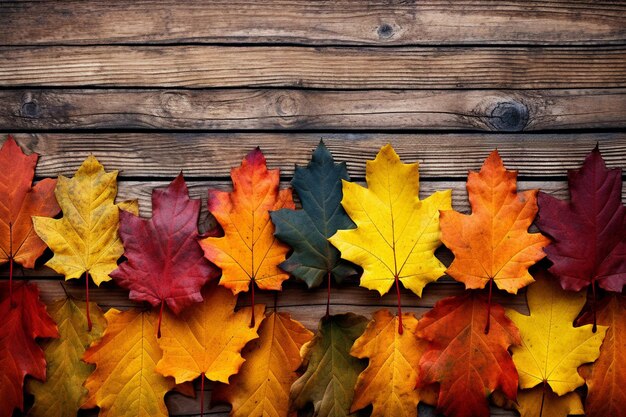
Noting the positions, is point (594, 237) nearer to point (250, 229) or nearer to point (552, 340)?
point (552, 340)

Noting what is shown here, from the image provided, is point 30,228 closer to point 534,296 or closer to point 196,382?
point 196,382

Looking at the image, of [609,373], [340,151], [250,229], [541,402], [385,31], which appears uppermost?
[385,31]

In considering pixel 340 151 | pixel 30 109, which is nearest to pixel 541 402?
pixel 340 151

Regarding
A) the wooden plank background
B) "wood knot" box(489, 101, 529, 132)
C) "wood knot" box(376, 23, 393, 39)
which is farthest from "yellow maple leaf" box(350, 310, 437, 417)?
"wood knot" box(376, 23, 393, 39)

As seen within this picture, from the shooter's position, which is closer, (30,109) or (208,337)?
(208,337)

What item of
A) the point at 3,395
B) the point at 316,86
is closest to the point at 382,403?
the point at 316,86

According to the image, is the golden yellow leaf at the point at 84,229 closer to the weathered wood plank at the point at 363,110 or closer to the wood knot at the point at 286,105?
the weathered wood plank at the point at 363,110
